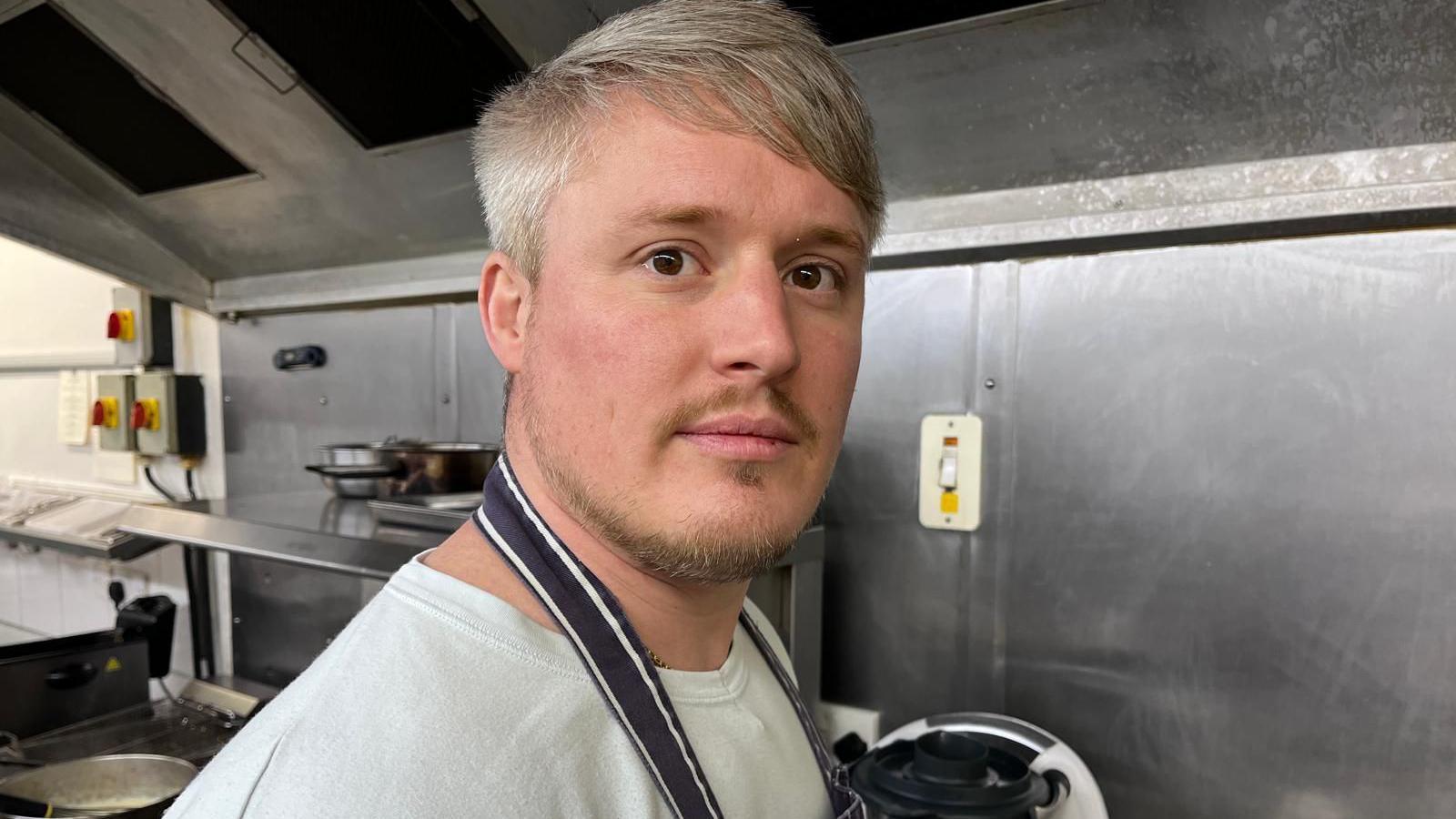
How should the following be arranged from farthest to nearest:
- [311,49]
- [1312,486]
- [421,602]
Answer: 1. [311,49]
2. [1312,486]
3. [421,602]

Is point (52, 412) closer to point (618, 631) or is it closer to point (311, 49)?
point (311, 49)

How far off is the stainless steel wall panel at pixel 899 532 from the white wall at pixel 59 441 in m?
2.06

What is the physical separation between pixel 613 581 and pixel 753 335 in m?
0.25

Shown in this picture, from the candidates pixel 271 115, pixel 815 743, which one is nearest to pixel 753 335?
pixel 815 743

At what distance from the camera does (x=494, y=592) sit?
2.10 ft

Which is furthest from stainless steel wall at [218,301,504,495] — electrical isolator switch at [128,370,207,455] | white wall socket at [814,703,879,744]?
white wall socket at [814,703,879,744]

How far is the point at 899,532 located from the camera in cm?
150

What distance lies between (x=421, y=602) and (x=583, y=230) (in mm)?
311

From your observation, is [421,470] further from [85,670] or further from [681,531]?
[85,670]

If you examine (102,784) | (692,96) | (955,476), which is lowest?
(102,784)

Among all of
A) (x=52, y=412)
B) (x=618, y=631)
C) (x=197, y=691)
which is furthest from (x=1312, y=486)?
(x=52, y=412)

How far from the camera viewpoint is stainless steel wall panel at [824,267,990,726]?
1.45m

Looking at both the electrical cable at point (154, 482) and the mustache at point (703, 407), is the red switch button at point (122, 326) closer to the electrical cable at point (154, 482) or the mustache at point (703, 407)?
the electrical cable at point (154, 482)

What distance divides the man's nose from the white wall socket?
1047 millimetres
